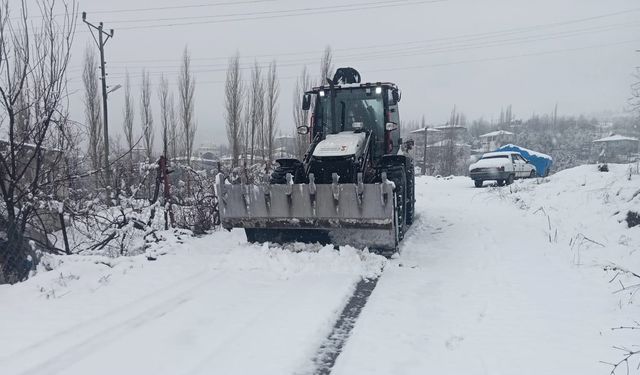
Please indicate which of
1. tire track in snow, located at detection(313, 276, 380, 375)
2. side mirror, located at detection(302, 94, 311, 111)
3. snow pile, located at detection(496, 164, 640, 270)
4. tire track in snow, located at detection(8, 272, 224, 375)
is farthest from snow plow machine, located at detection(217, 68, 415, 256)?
snow pile, located at detection(496, 164, 640, 270)

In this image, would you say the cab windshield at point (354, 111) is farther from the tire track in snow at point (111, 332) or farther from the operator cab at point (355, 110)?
the tire track in snow at point (111, 332)

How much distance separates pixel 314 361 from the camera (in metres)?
3.52

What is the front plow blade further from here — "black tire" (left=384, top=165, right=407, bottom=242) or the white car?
→ the white car

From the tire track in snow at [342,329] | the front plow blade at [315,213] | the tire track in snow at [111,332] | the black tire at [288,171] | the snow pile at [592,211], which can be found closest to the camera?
the tire track in snow at [111,332]

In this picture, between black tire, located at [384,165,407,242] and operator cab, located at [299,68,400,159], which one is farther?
operator cab, located at [299,68,400,159]

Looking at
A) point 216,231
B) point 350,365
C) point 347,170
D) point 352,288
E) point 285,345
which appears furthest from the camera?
point 216,231

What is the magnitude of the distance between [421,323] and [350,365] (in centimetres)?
112

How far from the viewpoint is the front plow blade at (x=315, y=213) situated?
6.43 metres

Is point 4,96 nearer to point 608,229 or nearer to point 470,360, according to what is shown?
point 470,360

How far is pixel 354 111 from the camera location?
857 cm

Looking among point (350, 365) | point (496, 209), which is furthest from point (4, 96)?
point (496, 209)

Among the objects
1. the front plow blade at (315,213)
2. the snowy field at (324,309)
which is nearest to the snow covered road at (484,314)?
the snowy field at (324,309)

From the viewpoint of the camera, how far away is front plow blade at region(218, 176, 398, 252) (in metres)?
6.43

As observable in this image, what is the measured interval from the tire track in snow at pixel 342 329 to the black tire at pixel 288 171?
2622 mm
